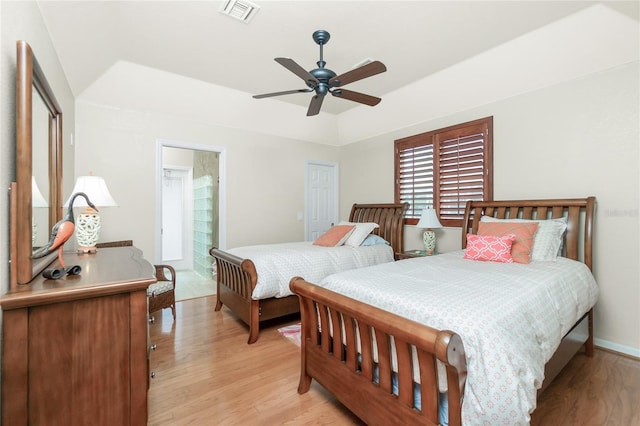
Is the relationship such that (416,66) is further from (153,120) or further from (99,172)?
(99,172)

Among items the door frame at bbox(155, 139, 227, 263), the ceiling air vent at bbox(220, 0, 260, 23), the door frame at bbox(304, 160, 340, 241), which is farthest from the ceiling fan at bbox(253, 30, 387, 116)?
the door frame at bbox(304, 160, 340, 241)

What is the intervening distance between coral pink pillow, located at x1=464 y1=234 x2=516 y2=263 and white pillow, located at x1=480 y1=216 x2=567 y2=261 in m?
0.23

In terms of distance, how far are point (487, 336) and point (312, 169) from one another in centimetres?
437

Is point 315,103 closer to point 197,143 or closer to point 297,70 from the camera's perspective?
point 297,70

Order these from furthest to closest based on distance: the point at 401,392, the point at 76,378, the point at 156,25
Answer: the point at 156,25, the point at 401,392, the point at 76,378

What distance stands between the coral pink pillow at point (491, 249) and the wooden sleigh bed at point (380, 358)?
663 millimetres

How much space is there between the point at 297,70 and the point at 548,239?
99.8 inches

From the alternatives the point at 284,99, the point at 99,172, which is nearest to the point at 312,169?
the point at 284,99

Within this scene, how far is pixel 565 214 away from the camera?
9.17 ft

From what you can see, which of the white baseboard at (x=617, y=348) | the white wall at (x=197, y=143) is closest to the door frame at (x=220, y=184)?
the white wall at (x=197, y=143)

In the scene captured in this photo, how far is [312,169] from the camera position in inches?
209

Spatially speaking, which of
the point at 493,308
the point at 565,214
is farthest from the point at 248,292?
the point at 565,214

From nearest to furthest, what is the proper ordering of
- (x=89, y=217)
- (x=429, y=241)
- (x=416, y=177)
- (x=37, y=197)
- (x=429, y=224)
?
(x=37, y=197) < (x=89, y=217) < (x=429, y=224) < (x=429, y=241) < (x=416, y=177)

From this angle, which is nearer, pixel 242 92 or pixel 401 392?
pixel 401 392
